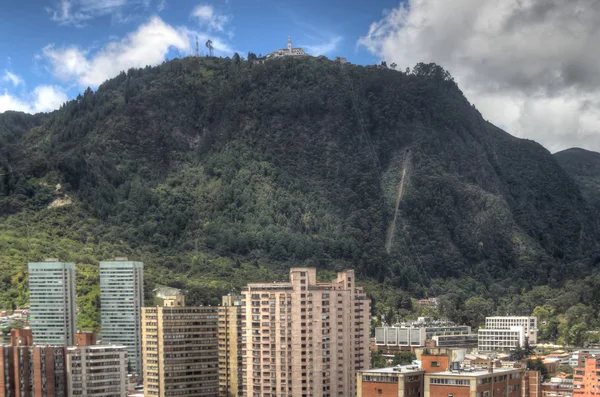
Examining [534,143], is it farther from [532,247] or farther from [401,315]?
[401,315]

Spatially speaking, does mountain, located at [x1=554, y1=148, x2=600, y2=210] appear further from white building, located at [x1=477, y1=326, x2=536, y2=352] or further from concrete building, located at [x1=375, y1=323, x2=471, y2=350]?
concrete building, located at [x1=375, y1=323, x2=471, y2=350]

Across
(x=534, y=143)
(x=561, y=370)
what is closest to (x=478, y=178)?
(x=534, y=143)

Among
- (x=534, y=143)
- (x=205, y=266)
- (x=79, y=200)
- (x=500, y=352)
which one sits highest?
(x=534, y=143)

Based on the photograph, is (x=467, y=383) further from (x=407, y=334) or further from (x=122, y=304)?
(x=407, y=334)

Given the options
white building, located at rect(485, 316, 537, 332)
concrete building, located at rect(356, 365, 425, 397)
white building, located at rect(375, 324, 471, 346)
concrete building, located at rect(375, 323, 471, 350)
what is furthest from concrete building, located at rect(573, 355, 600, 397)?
white building, located at rect(485, 316, 537, 332)

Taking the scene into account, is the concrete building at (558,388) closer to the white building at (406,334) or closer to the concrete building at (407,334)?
the concrete building at (407,334)
